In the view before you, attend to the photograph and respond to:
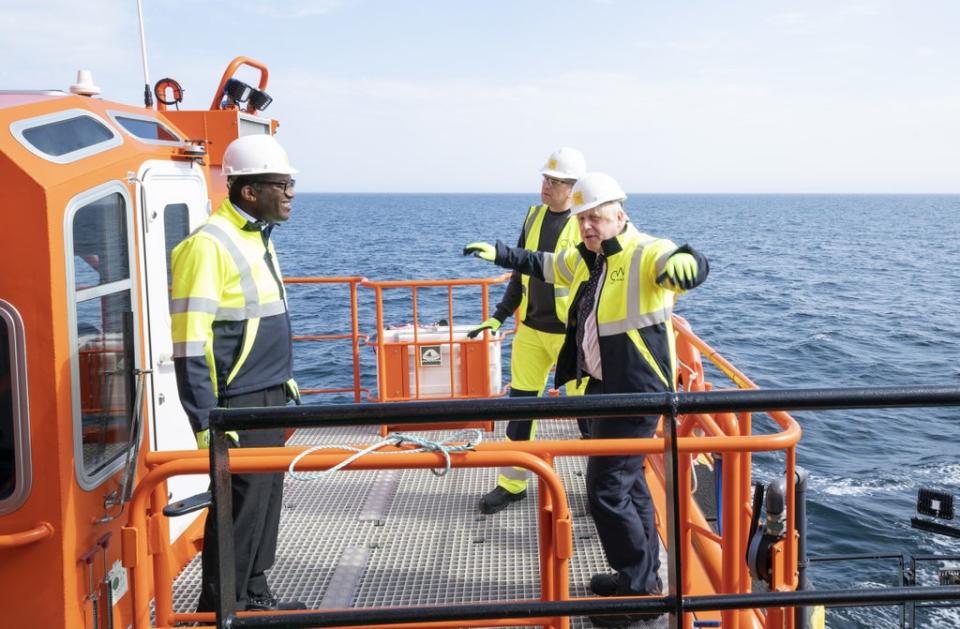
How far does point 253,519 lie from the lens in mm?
3443

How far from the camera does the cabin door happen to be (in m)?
3.52

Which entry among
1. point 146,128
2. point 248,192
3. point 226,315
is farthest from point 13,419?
point 146,128

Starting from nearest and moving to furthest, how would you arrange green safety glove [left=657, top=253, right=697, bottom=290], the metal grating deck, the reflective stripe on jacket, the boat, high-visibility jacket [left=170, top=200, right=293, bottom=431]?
the boat
high-visibility jacket [left=170, top=200, right=293, bottom=431]
green safety glove [left=657, top=253, right=697, bottom=290]
the metal grating deck
the reflective stripe on jacket

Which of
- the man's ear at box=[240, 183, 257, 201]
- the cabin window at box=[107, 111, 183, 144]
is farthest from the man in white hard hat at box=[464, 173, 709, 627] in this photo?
the cabin window at box=[107, 111, 183, 144]

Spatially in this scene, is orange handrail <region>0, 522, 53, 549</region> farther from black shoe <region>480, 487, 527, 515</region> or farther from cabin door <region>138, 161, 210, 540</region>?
black shoe <region>480, 487, 527, 515</region>

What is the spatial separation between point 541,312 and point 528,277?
1.06 feet

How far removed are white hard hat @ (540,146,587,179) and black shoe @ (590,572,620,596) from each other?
2335mm

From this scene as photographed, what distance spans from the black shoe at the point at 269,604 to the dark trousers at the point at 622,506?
1418 mm

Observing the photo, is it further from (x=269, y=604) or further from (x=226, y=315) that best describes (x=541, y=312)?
(x=269, y=604)

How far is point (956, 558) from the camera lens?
7598 millimetres

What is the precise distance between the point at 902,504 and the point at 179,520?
11.1m

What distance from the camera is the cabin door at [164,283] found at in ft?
11.5

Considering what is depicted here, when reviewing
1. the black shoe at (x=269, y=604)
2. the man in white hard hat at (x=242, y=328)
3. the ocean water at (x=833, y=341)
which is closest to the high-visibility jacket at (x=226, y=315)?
the man in white hard hat at (x=242, y=328)

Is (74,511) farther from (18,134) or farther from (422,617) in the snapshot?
(422,617)
